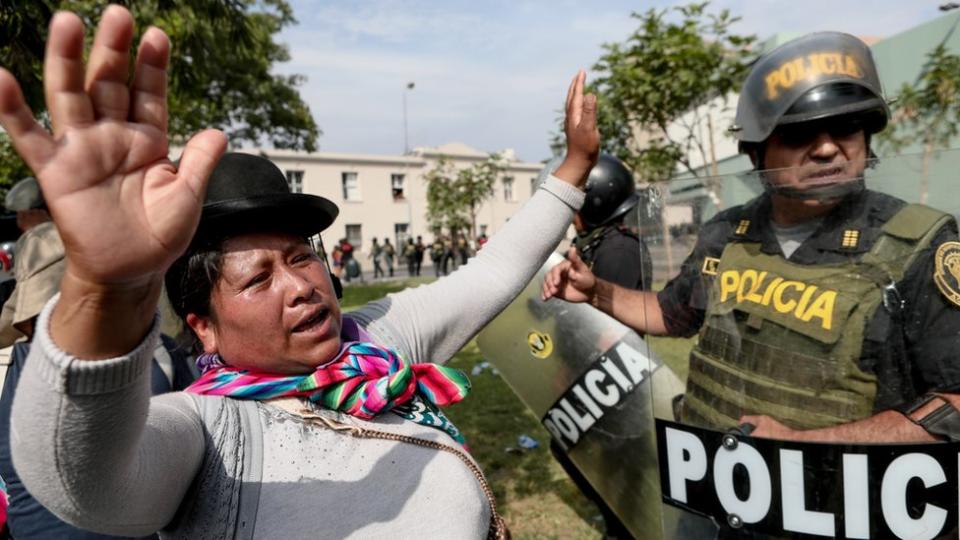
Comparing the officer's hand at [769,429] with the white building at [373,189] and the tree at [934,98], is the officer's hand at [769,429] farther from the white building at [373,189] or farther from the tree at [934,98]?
the white building at [373,189]

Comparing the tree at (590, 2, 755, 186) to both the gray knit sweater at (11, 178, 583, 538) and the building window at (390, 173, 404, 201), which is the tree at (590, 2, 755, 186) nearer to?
the gray knit sweater at (11, 178, 583, 538)

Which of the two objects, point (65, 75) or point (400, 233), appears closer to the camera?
point (65, 75)

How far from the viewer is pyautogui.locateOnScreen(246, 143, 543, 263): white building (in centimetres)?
3284

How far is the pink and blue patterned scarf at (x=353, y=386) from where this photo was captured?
1268 millimetres

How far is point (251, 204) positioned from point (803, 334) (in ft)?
4.05

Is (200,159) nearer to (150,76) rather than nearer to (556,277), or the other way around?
(150,76)

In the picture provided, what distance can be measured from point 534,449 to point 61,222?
4282mm

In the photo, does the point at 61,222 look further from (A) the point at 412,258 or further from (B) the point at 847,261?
(A) the point at 412,258

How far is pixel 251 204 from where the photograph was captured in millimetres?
1323

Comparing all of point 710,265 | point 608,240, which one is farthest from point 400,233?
point 710,265

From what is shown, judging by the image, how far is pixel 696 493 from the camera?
145 cm

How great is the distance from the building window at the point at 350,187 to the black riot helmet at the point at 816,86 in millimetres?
33339

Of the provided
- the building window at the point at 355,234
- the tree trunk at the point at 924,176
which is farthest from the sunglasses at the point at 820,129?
the building window at the point at 355,234

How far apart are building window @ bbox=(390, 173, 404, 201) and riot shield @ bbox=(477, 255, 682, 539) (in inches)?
1326
